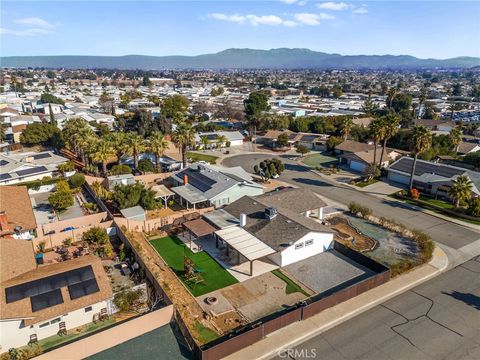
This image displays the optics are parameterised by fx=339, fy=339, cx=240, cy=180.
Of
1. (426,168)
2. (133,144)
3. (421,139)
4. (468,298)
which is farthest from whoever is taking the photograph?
(426,168)

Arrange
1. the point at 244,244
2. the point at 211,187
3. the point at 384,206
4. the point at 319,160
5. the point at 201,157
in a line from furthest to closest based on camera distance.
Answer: the point at 201,157
the point at 319,160
the point at 384,206
the point at 211,187
the point at 244,244

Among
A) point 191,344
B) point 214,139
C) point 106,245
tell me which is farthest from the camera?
point 214,139

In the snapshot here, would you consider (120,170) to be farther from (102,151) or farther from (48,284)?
(48,284)

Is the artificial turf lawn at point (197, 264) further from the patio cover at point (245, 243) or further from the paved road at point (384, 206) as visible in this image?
the paved road at point (384, 206)

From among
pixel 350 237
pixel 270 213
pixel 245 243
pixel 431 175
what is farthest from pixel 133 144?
pixel 431 175

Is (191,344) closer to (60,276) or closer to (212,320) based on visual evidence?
(212,320)

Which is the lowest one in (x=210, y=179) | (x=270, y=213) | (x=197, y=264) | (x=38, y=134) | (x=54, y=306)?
(x=197, y=264)

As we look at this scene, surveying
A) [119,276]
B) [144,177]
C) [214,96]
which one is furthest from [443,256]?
[214,96]

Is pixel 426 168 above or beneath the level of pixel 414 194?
above
